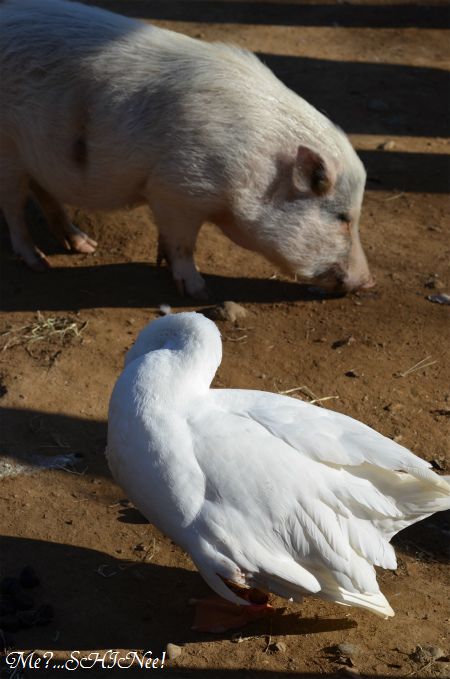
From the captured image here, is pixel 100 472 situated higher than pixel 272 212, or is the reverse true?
pixel 272 212

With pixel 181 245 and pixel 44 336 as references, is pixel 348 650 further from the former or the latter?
pixel 181 245

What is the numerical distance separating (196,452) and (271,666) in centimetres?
74

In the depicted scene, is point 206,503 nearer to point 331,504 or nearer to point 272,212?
point 331,504

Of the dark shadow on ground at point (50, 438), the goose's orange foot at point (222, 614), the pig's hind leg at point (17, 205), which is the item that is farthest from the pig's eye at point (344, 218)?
the goose's orange foot at point (222, 614)

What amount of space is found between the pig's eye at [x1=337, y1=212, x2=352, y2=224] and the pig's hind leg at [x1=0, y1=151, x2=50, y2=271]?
1722 millimetres

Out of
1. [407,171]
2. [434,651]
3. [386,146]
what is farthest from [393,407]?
[386,146]

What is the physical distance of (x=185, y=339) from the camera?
3.74 m

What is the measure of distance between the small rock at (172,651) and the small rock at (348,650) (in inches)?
20.9

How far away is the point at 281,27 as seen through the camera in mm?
9141

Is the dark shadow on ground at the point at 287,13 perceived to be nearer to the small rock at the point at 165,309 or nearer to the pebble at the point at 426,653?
the small rock at the point at 165,309

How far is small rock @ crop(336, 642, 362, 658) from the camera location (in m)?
3.41

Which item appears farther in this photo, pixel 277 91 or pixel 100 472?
pixel 277 91

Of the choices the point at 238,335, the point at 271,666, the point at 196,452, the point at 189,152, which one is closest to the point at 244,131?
the point at 189,152

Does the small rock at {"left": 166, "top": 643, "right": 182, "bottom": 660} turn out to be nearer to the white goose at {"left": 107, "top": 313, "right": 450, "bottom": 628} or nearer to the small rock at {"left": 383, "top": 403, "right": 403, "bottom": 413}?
the white goose at {"left": 107, "top": 313, "right": 450, "bottom": 628}
